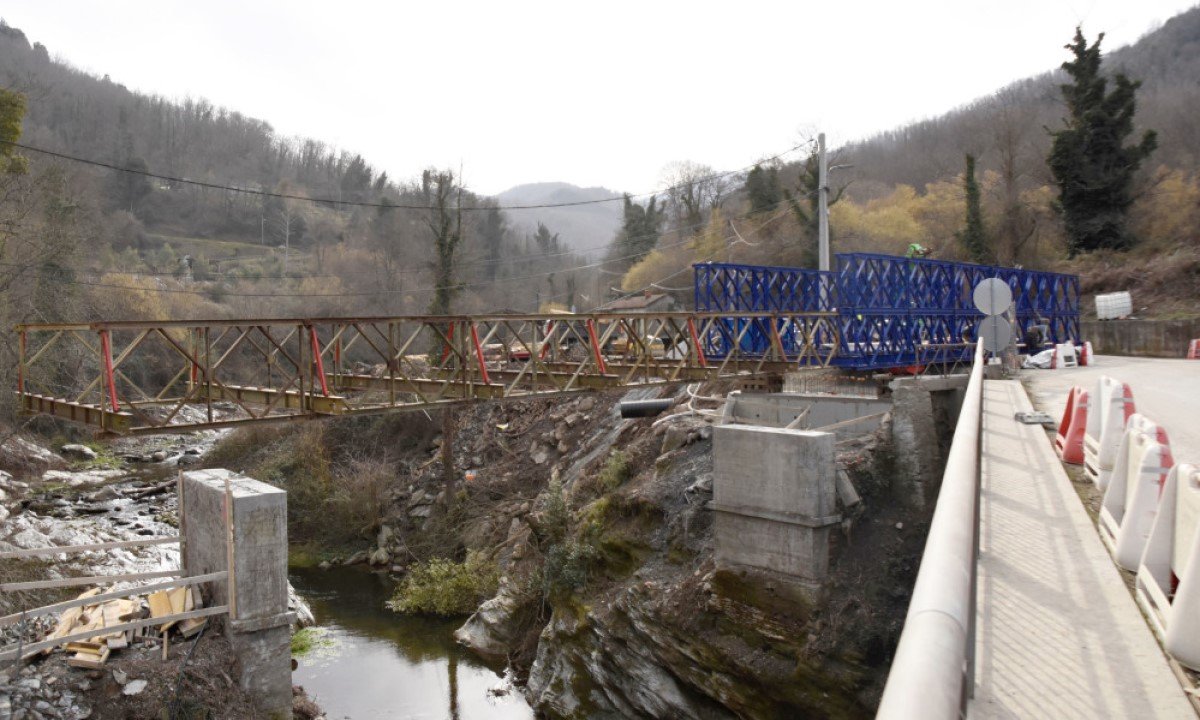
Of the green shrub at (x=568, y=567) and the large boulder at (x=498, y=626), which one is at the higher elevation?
the green shrub at (x=568, y=567)

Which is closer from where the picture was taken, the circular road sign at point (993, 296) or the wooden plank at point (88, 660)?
the wooden plank at point (88, 660)

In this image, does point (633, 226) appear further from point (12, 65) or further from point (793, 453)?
point (12, 65)

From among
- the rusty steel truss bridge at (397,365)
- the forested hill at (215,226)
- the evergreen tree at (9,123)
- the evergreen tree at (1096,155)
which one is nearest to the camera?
the rusty steel truss bridge at (397,365)

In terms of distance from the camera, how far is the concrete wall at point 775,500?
13.3 meters

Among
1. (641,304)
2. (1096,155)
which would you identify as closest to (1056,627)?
(641,304)

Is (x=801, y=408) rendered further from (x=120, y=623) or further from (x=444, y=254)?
(x=444, y=254)

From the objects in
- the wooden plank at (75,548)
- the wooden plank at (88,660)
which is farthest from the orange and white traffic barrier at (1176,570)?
the wooden plank at (88,660)

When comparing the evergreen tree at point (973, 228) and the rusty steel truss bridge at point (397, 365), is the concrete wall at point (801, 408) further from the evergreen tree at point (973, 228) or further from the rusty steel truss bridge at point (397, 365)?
the evergreen tree at point (973, 228)

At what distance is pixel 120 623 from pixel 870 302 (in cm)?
1934

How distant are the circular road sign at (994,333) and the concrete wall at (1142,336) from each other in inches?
917

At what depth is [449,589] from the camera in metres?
22.9

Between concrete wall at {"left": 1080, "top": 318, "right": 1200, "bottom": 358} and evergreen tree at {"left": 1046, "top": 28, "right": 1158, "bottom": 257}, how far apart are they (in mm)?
8000

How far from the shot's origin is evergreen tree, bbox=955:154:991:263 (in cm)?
4369

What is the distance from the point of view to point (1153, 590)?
14.7 ft
